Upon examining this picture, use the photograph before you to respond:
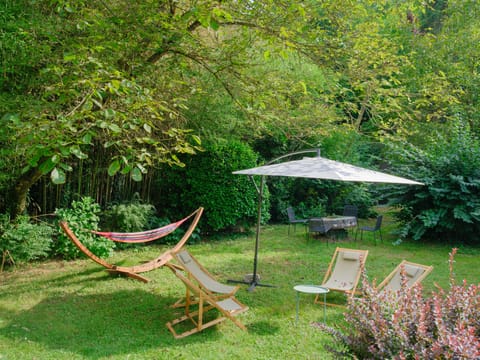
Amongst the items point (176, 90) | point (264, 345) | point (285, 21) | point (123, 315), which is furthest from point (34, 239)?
point (285, 21)

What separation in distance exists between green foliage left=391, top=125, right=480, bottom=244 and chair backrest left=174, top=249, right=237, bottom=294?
5.57 m

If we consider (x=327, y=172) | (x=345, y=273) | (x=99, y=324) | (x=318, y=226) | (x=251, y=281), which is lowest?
(x=99, y=324)

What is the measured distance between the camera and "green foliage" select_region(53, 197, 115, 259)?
668 cm

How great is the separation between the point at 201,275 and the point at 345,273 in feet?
6.53

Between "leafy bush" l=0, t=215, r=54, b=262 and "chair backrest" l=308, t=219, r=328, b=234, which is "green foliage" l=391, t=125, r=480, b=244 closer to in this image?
"chair backrest" l=308, t=219, r=328, b=234

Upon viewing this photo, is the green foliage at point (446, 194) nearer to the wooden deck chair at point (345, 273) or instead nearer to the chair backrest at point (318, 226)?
the chair backrest at point (318, 226)

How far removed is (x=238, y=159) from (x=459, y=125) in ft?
17.2

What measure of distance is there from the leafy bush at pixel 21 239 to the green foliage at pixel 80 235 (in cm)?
46

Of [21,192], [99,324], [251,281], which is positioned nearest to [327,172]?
[251,281]

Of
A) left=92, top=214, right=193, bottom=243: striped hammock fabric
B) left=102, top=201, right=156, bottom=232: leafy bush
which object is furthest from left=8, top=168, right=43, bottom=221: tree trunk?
left=102, top=201, right=156, bottom=232: leafy bush

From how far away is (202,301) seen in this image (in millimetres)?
4262

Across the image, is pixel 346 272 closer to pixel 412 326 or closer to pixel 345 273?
pixel 345 273

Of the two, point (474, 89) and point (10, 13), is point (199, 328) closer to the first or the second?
point (10, 13)

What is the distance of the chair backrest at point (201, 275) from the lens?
15.1 ft
